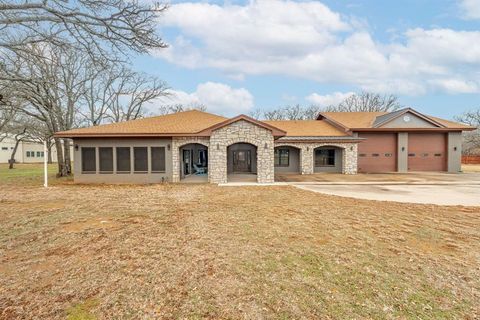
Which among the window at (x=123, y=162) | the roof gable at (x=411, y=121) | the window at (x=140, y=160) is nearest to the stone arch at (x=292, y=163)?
the roof gable at (x=411, y=121)

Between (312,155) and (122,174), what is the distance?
13.4m

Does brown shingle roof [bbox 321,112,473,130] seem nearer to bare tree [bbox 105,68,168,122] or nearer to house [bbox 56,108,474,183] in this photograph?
house [bbox 56,108,474,183]

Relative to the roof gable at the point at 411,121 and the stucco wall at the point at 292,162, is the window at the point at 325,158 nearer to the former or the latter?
the stucco wall at the point at 292,162

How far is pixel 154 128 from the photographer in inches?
622

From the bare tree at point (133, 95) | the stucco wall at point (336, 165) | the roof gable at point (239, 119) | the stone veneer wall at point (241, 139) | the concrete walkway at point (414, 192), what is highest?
the bare tree at point (133, 95)

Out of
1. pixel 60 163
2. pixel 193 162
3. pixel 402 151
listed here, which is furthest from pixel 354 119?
pixel 60 163

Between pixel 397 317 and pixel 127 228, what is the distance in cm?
554

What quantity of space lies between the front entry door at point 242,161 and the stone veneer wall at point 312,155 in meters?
2.90

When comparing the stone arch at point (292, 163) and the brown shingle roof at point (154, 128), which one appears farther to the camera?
the stone arch at point (292, 163)

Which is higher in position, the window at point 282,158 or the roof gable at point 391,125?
the roof gable at point 391,125

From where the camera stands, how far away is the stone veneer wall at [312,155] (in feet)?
66.1

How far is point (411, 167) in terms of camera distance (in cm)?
2241

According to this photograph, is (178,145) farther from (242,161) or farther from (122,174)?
(242,161)

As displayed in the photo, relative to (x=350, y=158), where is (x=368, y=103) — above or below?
above
